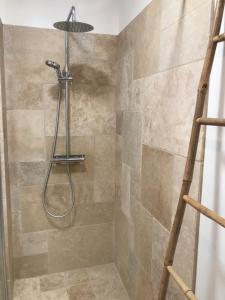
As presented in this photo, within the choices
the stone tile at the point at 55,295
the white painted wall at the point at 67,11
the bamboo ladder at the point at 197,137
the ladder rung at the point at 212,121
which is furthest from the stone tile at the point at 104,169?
the ladder rung at the point at 212,121

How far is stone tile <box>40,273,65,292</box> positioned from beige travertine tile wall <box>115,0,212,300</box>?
1.74 feet

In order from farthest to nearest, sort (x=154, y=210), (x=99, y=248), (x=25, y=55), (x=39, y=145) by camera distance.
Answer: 1. (x=99, y=248)
2. (x=39, y=145)
3. (x=25, y=55)
4. (x=154, y=210)

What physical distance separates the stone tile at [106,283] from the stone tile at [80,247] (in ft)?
0.27

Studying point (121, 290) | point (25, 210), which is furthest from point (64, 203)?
point (121, 290)

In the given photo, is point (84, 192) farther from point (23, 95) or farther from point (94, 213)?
point (23, 95)

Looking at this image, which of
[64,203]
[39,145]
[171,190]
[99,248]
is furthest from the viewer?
[99,248]

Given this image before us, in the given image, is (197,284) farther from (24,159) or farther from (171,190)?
(24,159)

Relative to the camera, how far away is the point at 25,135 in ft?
6.74

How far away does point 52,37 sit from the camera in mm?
2006

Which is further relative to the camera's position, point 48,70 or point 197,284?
point 48,70

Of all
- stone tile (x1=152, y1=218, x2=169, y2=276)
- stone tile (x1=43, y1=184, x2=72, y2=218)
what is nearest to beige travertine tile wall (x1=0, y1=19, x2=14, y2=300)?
stone tile (x1=43, y1=184, x2=72, y2=218)

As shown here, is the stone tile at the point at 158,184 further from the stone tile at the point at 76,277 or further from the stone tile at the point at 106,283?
the stone tile at the point at 76,277

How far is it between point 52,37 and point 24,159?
3.25 feet

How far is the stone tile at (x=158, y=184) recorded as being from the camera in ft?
4.49
